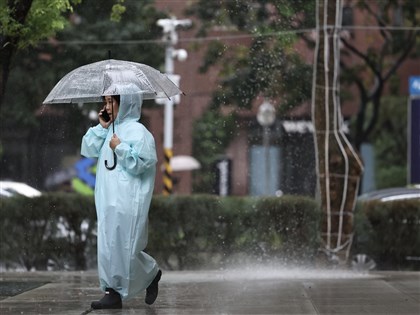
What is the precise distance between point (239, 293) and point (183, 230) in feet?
14.9

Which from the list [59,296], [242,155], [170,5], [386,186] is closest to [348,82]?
[242,155]

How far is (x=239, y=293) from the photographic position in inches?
419

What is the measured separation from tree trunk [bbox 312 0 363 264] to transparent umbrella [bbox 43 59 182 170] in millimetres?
Result: 5311

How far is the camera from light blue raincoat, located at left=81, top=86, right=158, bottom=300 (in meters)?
8.94

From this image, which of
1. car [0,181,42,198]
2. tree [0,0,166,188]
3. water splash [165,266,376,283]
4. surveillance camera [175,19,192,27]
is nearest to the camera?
water splash [165,266,376,283]

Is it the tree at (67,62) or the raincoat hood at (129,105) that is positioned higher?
the tree at (67,62)

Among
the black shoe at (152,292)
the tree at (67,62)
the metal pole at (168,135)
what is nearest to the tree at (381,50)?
the metal pole at (168,135)

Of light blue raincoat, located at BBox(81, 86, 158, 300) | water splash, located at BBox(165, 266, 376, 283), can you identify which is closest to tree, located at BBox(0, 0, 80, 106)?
light blue raincoat, located at BBox(81, 86, 158, 300)

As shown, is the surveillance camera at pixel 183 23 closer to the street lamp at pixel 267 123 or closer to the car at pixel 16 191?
the street lamp at pixel 267 123

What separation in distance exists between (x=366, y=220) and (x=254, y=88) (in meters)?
2.68

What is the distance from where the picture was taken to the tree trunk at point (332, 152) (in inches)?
572

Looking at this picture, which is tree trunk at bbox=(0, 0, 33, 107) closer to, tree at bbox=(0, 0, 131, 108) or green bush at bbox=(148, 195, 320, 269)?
tree at bbox=(0, 0, 131, 108)

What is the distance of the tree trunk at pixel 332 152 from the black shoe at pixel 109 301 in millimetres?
5822

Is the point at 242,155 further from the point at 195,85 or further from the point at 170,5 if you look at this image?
the point at 170,5
